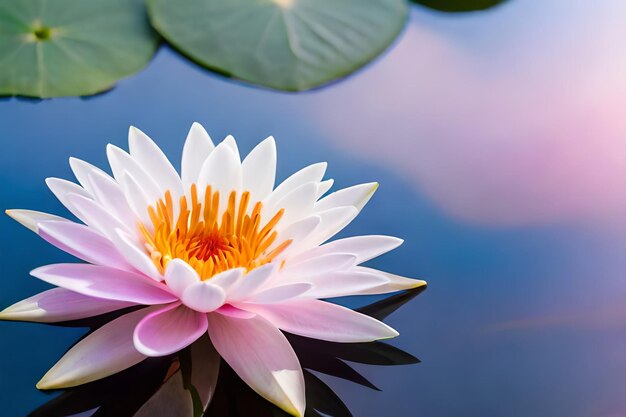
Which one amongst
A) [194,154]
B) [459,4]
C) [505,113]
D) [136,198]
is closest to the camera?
[136,198]

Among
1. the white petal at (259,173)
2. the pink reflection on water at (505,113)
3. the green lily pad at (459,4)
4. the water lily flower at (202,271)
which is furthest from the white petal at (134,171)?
the green lily pad at (459,4)

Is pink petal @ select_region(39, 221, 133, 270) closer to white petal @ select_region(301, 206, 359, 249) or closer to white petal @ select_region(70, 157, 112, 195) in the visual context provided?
white petal @ select_region(70, 157, 112, 195)

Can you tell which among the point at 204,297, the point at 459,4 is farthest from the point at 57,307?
the point at 459,4

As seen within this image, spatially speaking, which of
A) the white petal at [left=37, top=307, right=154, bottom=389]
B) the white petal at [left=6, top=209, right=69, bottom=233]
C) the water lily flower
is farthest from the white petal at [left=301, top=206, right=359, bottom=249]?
the white petal at [left=6, top=209, right=69, bottom=233]

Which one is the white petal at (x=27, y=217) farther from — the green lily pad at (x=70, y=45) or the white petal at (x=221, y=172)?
the green lily pad at (x=70, y=45)

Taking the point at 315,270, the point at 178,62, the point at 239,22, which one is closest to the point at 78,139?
the point at 178,62

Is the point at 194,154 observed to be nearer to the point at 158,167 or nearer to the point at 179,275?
the point at 158,167

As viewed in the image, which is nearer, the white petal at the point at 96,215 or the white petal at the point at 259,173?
the white petal at the point at 96,215
